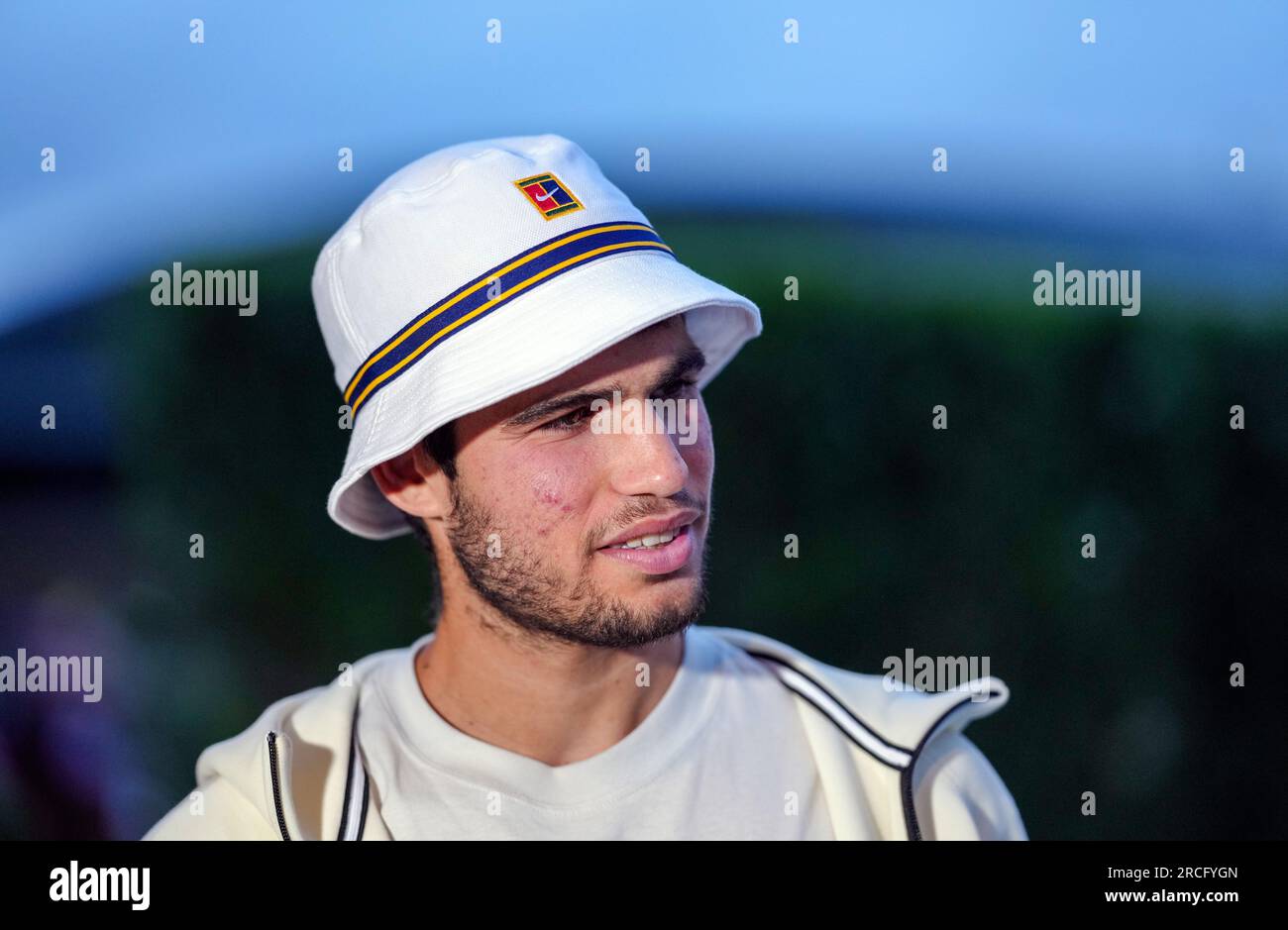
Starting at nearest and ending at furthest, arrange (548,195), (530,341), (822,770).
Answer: (530,341) < (548,195) < (822,770)

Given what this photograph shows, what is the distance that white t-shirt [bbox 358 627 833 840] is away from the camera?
1920 mm

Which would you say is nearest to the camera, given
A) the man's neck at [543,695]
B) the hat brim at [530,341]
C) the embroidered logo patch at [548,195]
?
the hat brim at [530,341]

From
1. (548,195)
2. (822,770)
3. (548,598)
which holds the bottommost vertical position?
(822,770)

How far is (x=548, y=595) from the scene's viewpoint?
1899 mm

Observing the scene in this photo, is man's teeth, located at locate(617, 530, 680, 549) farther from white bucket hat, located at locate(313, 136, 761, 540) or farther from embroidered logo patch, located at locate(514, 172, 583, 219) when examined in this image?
embroidered logo patch, located at locate(514, 172, 583, 219)

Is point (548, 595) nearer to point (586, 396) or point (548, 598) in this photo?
point (548, 598)

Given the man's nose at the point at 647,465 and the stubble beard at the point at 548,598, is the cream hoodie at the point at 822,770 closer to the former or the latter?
the stubble beard at the point at 548,598

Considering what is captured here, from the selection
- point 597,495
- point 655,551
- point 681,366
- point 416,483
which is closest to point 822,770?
point 655,551

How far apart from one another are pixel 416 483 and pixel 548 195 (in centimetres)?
56

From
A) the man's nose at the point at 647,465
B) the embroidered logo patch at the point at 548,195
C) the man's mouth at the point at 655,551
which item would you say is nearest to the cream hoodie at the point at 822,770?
the man's mouth at the point at 655,551

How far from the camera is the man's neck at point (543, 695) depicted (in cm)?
198

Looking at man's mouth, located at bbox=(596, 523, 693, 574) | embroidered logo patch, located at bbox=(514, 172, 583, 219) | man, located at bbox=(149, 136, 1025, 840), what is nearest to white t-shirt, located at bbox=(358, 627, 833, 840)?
man, located at bbox=(149, 136, 1025, 840)

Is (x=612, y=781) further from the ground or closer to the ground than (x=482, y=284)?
closer to the ground
